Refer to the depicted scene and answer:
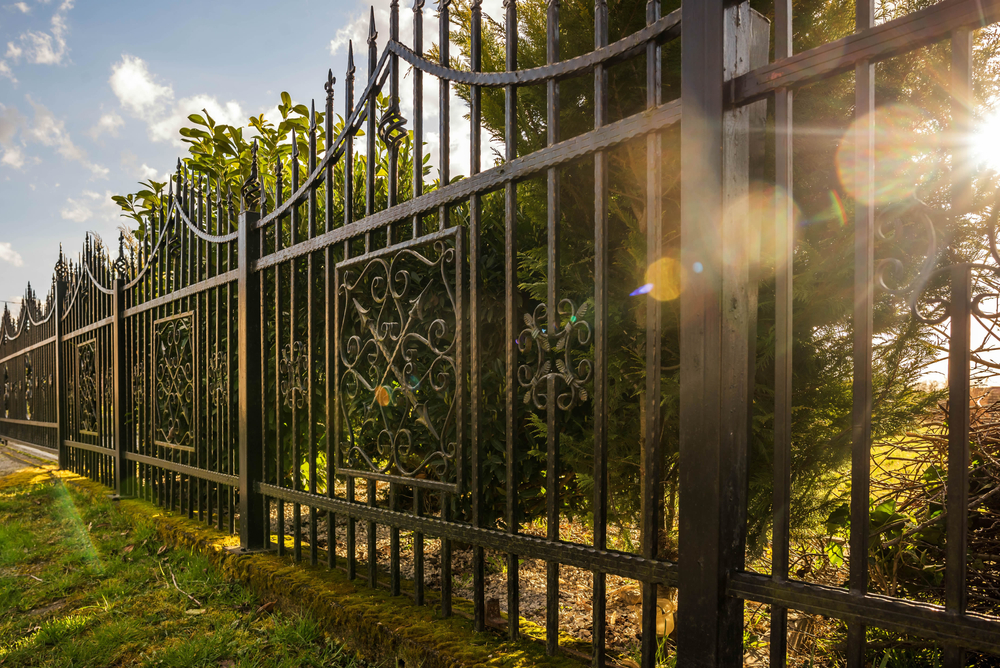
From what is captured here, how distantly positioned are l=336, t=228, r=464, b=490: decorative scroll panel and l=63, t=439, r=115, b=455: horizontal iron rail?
3.90m

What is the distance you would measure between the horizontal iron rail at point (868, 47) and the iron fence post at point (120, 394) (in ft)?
18.4

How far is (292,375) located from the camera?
132 inches

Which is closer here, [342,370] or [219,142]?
[342,370]

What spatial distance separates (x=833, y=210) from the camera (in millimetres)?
2164

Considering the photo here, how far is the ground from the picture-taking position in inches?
106

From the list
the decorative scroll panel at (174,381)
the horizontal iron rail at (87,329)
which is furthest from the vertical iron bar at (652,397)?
the horizontal iron rail at (87,329)

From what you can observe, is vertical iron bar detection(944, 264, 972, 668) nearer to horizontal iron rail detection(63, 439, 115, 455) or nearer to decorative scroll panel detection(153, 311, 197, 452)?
decorative scroll panel detection(153, 311, 197, 452)

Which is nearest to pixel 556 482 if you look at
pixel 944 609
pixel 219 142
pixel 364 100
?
pixel 944 609

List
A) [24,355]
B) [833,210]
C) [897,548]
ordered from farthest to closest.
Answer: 1. [24,355]
2. [833,210]
3. [897,548]

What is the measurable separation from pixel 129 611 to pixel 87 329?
411 centimetres

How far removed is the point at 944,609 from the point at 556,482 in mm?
1026

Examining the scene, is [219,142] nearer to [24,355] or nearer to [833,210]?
[833,210]

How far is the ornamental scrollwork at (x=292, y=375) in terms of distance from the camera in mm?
3318

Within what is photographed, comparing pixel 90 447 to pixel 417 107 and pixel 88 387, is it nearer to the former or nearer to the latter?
pixel 88 387
